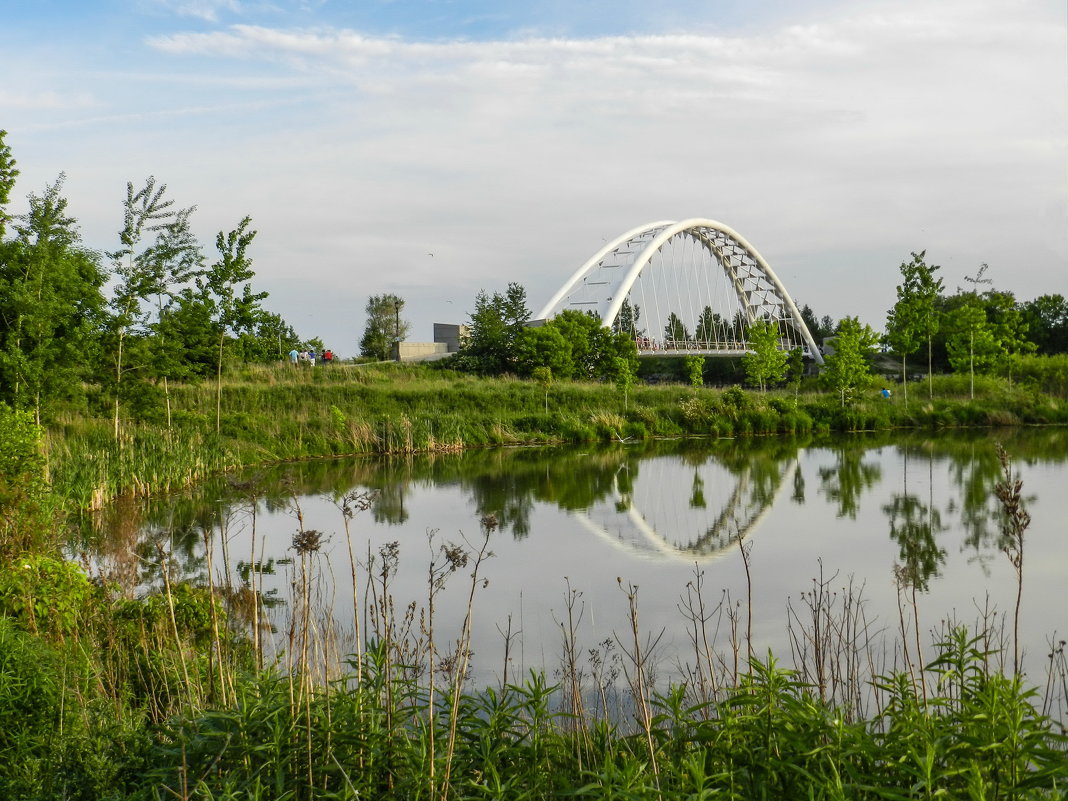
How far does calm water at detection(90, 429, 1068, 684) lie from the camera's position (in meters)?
6.76

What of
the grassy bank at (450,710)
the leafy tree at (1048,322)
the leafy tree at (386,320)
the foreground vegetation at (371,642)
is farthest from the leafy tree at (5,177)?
the leafy tree at (1048,322)

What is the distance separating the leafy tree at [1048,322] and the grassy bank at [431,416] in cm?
1886

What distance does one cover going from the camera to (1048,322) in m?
51.3

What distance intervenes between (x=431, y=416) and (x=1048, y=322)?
40.5 meters

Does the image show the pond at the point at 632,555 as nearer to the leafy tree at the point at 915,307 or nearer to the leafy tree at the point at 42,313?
the leafy tree at the point at 42,313

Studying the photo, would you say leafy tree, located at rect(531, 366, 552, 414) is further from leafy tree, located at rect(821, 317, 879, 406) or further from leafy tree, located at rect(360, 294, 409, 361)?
leafy tree, located at rect(360, 294, 409, 361)

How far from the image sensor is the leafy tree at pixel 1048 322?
161ft

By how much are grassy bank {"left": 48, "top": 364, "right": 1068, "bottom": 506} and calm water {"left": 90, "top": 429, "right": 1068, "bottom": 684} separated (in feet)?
4.35

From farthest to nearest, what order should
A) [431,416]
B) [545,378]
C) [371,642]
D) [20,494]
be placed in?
[545,378] < [431,416] < [20,494] < [371,642]

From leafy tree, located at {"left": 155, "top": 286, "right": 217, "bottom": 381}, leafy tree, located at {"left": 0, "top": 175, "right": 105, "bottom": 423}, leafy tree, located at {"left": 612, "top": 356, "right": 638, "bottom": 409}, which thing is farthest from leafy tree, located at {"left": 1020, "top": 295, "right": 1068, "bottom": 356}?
leafy tree, located at {"left": 0, "top": 175, "right": 105, "bottom": 423}

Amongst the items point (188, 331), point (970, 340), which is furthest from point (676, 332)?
point (188, 331)

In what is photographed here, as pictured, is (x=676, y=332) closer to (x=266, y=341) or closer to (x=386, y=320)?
(x=386, y=320)

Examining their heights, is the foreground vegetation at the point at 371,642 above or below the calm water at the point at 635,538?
above

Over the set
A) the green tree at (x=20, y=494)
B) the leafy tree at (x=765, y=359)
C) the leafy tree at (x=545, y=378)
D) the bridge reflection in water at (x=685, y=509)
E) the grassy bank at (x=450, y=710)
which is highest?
the leafy tree at (x=765, y=359)
